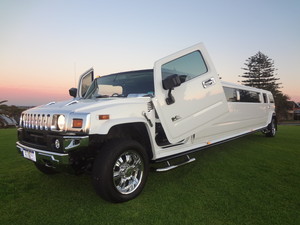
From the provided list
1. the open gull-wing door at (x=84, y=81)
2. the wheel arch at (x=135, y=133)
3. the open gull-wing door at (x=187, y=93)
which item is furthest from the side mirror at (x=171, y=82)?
the open gull-wing door at (x=84, y=81)

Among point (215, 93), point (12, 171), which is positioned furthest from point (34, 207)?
point (215, 93)

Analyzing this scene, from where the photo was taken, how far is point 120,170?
2787 millimetres

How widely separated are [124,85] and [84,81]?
→ 1.21 meters

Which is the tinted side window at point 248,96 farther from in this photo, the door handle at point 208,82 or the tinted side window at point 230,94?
the door handle at point 208,82

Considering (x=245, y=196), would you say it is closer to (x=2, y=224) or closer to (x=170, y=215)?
(x=170, y=215)

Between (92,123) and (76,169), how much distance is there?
66 centimetres

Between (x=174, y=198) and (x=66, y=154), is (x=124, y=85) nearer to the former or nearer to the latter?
(x=66, y=154)

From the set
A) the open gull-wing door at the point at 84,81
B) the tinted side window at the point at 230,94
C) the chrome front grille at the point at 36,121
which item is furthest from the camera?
the tinted side window at the point at 230,94

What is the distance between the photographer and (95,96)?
3.94 metres

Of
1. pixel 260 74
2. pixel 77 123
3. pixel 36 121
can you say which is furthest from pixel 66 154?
pixel 260 74

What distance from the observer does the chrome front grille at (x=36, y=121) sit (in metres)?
2.71

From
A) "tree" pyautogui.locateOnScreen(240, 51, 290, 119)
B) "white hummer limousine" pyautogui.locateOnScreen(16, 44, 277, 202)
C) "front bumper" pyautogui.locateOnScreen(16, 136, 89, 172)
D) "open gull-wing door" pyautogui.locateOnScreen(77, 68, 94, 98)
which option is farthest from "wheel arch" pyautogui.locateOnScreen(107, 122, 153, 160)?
"tree" pyautogui.locateOnScreen(240, 51, 290, 119)

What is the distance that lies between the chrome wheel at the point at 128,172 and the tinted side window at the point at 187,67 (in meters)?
1.34

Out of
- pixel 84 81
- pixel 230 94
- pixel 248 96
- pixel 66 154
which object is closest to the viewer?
pixel 66 154
